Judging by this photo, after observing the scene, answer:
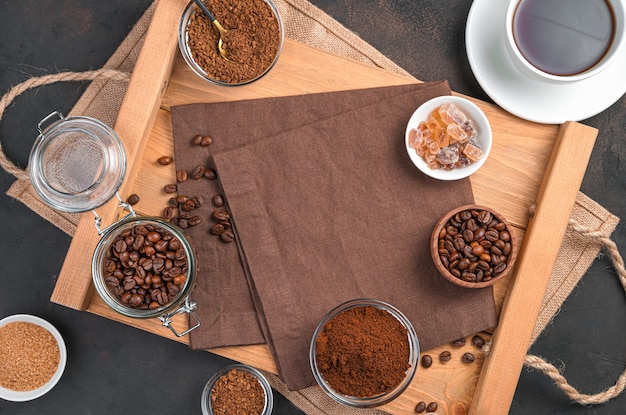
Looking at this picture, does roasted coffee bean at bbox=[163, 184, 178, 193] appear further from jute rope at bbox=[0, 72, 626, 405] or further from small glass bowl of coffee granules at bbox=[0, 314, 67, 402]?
small glass bowl of coffee granules at bbox=[0, 314, 67, 402]

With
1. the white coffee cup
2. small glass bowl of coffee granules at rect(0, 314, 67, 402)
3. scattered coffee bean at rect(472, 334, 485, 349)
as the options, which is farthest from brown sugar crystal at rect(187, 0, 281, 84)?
small glass bowl of coffee granules at rect(0, 314, 67, 402)

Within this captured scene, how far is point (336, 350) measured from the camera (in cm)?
135

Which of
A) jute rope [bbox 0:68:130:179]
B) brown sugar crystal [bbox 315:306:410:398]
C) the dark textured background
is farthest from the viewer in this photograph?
the dark textured background

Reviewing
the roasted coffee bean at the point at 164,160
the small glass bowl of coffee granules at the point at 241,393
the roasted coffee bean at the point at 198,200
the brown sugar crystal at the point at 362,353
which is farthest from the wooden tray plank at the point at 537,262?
the roasted coffee bean at the point at 164,160

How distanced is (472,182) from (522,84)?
0.29 m

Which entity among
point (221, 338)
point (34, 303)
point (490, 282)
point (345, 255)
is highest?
point (490, 282)

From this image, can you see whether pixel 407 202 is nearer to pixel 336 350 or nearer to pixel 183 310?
pixel 336 350

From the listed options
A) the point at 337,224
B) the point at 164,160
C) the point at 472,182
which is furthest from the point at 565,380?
the point at 164,160

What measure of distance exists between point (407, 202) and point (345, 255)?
214 mm

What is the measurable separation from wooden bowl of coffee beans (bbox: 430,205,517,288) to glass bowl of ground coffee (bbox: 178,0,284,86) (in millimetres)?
621

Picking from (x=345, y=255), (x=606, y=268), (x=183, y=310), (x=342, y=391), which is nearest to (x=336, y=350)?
(x=342, y=391)

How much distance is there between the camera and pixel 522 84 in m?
1.48

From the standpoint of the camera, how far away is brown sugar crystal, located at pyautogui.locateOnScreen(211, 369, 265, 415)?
5.58 ft

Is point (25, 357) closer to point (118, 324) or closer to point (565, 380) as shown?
point (118, 324)
